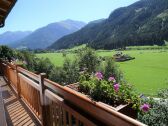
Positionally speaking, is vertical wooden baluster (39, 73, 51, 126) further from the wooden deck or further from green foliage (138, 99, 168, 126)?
green foliage (138, 99, 168, 126)

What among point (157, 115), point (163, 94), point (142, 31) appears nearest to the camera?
point (157, 115)

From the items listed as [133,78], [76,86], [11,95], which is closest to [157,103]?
[76,86]

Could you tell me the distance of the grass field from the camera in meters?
70.1

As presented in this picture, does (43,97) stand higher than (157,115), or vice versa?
(43,97)

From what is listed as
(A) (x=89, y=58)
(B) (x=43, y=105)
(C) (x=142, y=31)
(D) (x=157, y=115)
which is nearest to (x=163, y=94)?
(D) (x=157, y=115)

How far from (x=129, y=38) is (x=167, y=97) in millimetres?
156418

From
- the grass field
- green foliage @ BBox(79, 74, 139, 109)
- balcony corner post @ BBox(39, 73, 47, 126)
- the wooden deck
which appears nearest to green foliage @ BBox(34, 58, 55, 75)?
the grass field

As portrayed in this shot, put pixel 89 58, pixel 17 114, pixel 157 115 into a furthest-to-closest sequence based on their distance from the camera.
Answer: pixel 89 58, pixel 157 115, pixel 17 114

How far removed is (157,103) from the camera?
22.9 ft

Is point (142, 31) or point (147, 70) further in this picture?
point (142, 31)

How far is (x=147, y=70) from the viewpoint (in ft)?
309

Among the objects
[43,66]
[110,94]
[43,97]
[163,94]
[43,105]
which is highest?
[43,97]

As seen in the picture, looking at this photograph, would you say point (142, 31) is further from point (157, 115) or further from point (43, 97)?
point (43, 97)

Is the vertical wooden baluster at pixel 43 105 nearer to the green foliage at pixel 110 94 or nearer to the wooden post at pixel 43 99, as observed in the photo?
the wooden post at pixel 43 99
